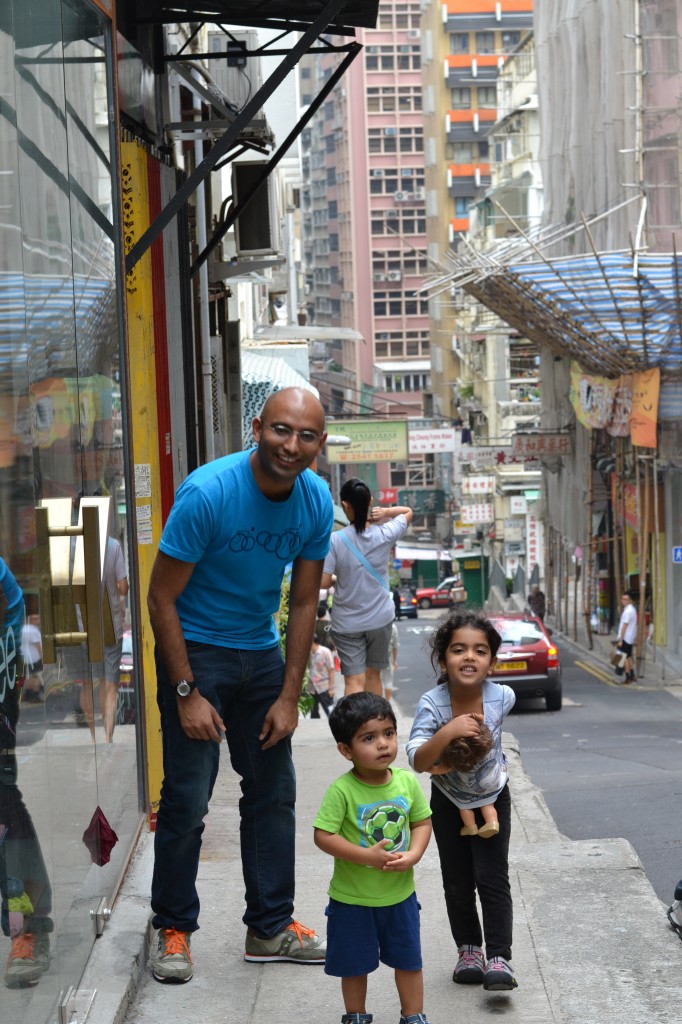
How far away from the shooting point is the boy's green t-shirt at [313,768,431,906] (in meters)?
4.18

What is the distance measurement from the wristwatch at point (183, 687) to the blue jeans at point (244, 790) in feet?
0.30

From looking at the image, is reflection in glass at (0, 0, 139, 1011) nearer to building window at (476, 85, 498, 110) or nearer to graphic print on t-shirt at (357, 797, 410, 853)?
graphic print on t-shirt at (357, 797, 410, 853)

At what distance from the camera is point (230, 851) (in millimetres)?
6391

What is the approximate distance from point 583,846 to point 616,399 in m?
24.0

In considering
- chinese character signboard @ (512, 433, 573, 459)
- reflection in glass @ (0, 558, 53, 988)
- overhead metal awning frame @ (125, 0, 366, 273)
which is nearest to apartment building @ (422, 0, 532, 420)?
chinese character signboard @ (512, 433, 573, 459)

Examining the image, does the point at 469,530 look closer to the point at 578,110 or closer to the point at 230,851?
the point at 578,110

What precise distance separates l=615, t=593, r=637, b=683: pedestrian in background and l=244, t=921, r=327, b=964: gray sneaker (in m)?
21.5

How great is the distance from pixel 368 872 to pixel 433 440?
5462cm

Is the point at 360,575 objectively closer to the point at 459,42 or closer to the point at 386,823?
the point at 386,823

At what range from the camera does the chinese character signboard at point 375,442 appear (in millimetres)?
49750

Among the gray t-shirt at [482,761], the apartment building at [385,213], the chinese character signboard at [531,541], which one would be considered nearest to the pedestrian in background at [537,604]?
the chinese character signboard at [531,541]

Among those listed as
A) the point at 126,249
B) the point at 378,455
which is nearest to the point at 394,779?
the point at 126,249

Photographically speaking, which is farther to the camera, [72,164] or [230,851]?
[230,851]

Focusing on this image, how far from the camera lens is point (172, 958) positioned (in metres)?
4.68
